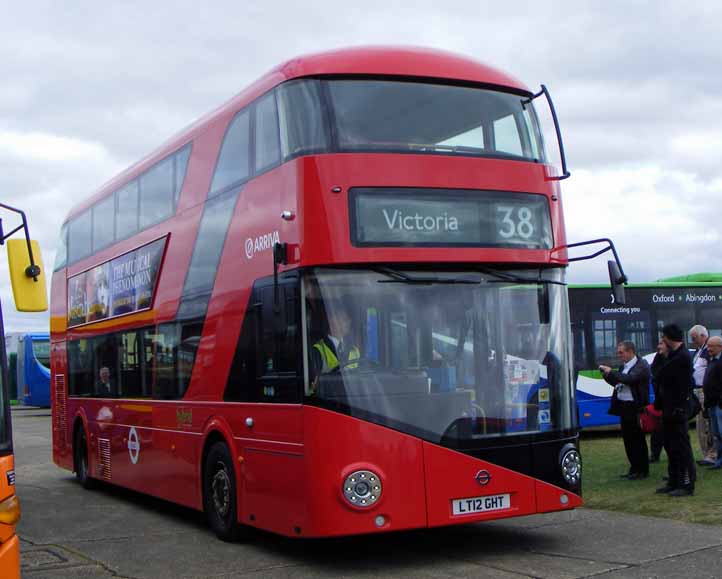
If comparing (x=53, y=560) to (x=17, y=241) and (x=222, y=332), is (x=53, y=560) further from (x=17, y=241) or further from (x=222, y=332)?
(x=17, y=241)

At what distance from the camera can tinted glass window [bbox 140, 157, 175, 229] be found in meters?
12.6

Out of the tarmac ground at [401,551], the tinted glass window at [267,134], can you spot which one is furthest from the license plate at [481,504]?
the tinted glass window at [267,134]

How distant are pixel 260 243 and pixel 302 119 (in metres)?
1.24

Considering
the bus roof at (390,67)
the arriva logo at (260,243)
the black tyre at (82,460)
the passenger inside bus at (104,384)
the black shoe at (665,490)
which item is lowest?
the black shoe at (665,490)

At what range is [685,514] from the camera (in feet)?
34.7

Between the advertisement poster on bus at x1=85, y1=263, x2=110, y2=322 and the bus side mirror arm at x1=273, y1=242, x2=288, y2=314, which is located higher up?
the advertisement poster on bus at x1=85, y1=263, x2=110, y2=322

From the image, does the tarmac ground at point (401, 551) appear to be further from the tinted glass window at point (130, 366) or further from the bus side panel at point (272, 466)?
the tinted glass window at point (130, 366)

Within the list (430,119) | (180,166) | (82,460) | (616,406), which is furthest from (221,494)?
(82,460)

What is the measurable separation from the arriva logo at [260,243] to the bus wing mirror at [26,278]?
215 cm

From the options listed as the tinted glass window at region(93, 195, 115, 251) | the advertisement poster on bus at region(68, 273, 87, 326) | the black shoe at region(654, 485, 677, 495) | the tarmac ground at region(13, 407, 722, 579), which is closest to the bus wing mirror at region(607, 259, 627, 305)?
the tarmac ground at region(13, 407, 722, 579)

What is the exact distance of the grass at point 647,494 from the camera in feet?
35.1

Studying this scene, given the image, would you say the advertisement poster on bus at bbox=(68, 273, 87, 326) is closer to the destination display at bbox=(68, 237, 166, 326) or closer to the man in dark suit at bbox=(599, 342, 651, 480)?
the destination display at bbox=(68, 237, 166, 326)

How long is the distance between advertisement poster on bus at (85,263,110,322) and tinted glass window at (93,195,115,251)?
358 millimetres

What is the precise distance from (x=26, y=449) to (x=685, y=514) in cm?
1794
